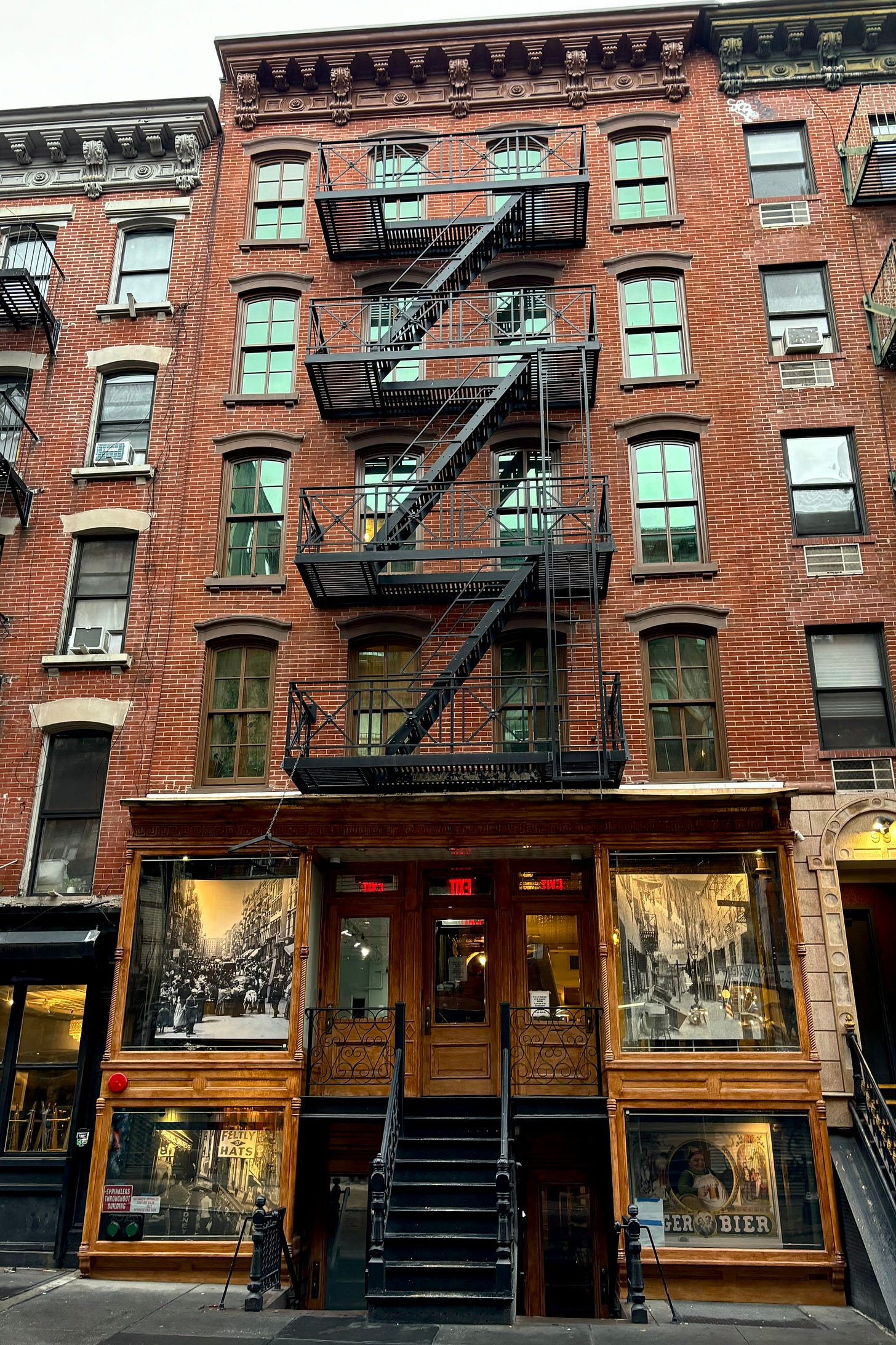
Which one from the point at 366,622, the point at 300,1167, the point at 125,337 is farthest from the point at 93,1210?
the point at 125,337

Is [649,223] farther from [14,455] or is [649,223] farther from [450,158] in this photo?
[14,455]

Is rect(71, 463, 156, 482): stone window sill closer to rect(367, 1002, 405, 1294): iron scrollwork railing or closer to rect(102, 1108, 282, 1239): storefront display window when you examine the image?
rect(367, 1002, 405, 1294): iron scrollwork railing

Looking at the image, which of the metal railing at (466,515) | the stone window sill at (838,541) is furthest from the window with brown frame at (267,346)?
the stone window sill at (838,541)

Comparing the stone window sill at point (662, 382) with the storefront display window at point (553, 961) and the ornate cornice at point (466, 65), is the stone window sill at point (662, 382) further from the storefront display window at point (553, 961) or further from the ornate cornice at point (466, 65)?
the storefront display window at point (553, 961)

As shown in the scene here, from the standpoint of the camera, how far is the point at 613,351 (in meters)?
16.2

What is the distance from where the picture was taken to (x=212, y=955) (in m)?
13.3

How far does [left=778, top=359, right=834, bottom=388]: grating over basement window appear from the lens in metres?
15.8

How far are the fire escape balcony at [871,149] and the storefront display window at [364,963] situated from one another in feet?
46.6

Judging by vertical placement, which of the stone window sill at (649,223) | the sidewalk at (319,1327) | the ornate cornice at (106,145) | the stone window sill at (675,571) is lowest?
the sidewalk at (319,1327)

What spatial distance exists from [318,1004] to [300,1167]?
6.67ft

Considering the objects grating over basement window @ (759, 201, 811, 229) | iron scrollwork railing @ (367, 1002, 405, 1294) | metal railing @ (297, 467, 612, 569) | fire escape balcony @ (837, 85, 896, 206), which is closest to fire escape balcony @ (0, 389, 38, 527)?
metal railing @ (297, 467, 612, 569)

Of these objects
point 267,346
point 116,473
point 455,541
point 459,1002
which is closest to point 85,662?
point 116,473

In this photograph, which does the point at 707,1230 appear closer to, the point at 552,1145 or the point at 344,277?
the point at 552,1145

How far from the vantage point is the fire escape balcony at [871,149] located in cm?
1623
